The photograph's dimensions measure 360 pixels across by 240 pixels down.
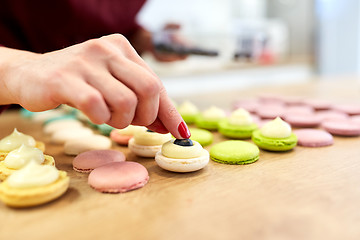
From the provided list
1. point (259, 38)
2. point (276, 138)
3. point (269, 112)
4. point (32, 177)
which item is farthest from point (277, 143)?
point (259, 38)

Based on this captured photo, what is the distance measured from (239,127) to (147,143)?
312 millimetres

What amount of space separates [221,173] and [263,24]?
323 cm

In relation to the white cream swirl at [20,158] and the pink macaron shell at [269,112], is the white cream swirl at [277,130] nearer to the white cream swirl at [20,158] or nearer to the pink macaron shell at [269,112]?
the pink macaron shell at [269,112]

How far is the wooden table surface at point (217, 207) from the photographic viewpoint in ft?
1.56

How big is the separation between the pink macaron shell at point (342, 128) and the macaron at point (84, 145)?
2.26 feet

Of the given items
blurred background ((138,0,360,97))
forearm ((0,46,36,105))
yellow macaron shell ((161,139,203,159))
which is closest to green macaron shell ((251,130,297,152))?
yellow macaron shell ((161,139,203,159))

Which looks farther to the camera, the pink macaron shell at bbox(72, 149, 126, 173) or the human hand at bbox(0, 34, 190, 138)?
the pink macaron shell at bbox(72, 149, 126, 173)

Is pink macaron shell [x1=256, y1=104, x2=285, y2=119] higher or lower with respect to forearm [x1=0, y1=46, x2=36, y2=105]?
lower

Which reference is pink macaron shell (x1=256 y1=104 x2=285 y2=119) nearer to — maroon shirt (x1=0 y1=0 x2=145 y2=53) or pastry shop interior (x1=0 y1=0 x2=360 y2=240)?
pastry shop interior (x1=0 y1=0 x2=360 y2=240)

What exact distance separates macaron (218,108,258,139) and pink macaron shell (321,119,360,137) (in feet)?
0.78

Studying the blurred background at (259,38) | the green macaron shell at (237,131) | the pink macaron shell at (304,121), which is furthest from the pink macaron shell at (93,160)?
the blurred background at (259,38)

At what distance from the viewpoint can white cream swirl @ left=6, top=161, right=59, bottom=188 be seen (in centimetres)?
54

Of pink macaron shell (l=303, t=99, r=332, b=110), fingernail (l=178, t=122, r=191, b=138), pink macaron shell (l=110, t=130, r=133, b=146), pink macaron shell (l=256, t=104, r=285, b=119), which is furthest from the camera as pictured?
pink macaron shell (l=303, t=99, r=332, b=110)

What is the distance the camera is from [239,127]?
963 mm
